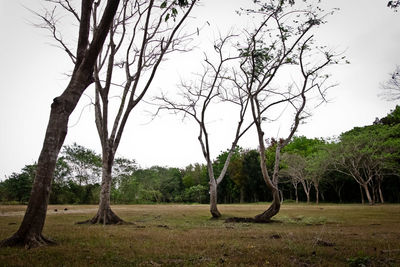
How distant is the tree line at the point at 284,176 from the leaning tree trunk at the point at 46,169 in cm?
3823

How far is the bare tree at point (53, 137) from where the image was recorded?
5.89m

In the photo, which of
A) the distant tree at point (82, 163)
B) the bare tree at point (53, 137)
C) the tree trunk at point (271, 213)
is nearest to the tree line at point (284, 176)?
the distant tree at point (82, 163)

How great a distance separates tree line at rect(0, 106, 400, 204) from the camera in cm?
3766

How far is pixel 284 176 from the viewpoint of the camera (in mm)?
56406

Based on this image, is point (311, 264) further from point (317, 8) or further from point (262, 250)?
point (317, 8)

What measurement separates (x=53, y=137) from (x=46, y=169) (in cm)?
78

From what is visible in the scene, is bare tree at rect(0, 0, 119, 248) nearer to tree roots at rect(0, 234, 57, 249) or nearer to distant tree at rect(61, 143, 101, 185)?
tree roots at rect(0, 234, 57, 249)

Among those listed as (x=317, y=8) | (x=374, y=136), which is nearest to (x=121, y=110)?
(x=317, y=8)

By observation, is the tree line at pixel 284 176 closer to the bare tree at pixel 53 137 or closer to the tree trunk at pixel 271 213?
the tree trunk at pixel 271 213

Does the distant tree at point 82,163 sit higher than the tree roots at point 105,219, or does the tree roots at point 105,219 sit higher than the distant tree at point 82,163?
the distant tree at point 82,163

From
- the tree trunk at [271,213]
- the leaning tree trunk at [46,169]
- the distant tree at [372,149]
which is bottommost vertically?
the tree trunk at [271,213]

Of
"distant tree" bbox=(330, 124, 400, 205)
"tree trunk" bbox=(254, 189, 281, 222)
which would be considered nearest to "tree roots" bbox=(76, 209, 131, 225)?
"tree trunk" bbox=(254, 189, 281, 222)

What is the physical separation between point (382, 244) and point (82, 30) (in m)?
9.80

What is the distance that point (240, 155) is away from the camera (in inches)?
2972
